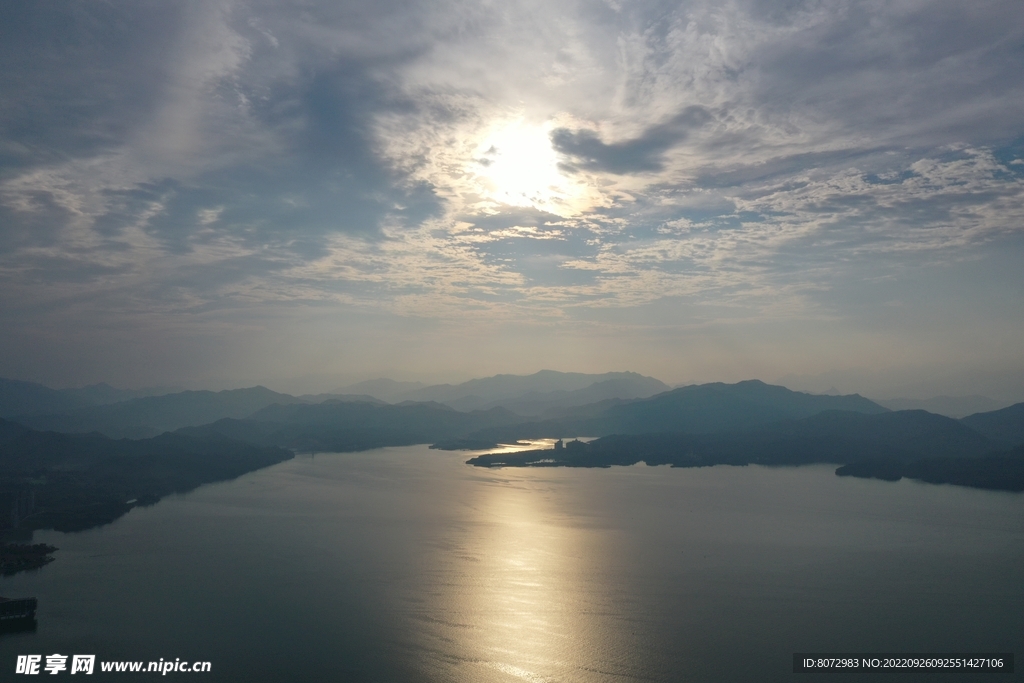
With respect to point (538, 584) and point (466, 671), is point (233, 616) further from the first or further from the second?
point (538, 584)

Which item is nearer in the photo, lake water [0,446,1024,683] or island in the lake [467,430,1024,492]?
lake water [0,446,1024,683]

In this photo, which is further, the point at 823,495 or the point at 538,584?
the point at 823,495

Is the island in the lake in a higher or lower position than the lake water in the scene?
higher

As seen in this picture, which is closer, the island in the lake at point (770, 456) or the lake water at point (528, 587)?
the lake water at point (528, 587)

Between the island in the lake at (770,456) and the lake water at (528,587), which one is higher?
the island in the lake at (770,456)

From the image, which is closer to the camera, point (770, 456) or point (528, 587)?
point (528, 587)

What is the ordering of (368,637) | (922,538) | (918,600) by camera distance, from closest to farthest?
1. (368,637)
2. (918,600)
3. (922,538)

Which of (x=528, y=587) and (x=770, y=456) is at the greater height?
(x=770, y=456)

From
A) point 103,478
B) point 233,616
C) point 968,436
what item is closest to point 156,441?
point 103,478
